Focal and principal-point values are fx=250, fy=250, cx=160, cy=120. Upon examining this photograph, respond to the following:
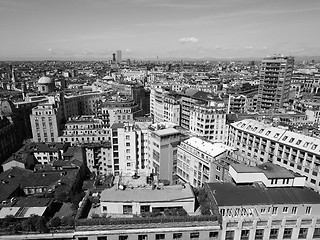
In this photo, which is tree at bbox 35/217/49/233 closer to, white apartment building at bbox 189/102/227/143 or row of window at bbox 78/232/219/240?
row of window at bbox 78/232/219/240

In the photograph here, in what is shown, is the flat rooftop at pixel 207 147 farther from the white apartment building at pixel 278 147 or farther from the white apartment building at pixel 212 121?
the white apartment building at pixel 212 121

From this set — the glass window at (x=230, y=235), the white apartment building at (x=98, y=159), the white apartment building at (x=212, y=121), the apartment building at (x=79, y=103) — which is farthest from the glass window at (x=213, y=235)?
the apartment building at (x=79, y=103)

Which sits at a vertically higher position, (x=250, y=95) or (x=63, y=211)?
(x=250, y=95)

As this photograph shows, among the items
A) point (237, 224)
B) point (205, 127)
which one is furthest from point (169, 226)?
point (205, 127)

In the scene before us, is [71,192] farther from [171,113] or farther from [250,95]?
[250,95]

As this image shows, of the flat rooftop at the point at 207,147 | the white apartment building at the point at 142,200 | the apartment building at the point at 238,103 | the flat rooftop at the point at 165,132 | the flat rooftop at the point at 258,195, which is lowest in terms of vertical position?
the apartment building at the point at 238,103

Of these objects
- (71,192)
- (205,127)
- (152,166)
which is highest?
(205,127)

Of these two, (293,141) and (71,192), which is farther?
(71,192)
